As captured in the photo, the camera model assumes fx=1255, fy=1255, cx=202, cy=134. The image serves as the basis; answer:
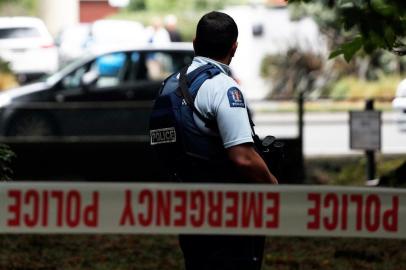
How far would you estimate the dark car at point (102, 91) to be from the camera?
15.8m

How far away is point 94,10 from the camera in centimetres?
5222

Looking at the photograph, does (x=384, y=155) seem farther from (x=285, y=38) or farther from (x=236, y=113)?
(x=285, y=38)

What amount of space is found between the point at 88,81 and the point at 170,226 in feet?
41.2

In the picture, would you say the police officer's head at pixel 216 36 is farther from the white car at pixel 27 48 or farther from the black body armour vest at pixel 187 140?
the white car at pixel 27 48

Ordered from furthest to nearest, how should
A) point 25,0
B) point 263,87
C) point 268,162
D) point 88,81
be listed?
point 25,0, point 263,87, point 88,81, point 268,162

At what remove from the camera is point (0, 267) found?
8.91 meters

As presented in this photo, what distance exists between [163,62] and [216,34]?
13.5 m

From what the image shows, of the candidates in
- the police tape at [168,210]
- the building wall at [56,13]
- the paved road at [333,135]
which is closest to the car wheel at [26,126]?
the paved road at [333,135]

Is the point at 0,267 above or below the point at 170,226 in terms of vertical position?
below

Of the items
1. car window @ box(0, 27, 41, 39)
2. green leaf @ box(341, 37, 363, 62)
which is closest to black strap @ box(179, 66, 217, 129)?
green leaf @ box(341, 37, 363, 62)

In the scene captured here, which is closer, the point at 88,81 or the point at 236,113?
the point at 236,113

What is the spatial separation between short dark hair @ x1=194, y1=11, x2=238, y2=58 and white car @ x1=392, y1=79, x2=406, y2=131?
24.7 ft

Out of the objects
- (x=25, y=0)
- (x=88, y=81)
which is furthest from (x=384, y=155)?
(x=25, y=0)

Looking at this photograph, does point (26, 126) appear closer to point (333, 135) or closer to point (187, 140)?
point (333, 135)
